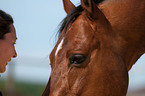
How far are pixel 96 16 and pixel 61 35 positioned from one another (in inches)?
12.0

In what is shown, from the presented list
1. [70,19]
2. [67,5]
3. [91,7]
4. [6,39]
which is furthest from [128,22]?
[6,39]

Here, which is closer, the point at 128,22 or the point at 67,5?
the point at 128,22

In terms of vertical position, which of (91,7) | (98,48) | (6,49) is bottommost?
(98,48)

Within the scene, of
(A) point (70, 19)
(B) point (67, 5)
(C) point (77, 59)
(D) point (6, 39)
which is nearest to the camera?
(C) point (77, 59)

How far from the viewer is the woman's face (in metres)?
1.92

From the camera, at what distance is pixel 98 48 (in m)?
1.74

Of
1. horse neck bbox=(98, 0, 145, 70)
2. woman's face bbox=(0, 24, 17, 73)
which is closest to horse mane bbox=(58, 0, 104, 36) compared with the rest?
horse neck bbox=(98, 0, 145, 70)

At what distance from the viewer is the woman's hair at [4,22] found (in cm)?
194

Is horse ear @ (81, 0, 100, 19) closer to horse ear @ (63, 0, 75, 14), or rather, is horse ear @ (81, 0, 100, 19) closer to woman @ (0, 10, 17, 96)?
horse ear @ (63, 0, 75, 14)

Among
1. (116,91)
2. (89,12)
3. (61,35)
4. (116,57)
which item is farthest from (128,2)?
(116,91)

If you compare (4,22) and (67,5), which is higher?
(4,22)

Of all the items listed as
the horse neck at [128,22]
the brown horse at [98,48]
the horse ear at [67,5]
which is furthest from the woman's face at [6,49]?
the horse neck at [128,22]

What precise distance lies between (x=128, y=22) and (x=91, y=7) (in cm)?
33

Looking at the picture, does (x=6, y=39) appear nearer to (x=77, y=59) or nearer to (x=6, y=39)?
(x=6, y=39)
